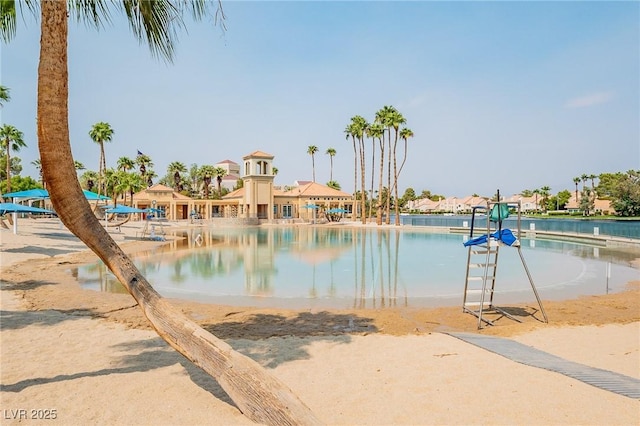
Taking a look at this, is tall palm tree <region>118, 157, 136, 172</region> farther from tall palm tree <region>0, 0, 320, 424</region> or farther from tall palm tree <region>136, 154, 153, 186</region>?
tall palm tree <region>0, 0, 320, 424</region>

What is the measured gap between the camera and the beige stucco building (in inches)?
2062

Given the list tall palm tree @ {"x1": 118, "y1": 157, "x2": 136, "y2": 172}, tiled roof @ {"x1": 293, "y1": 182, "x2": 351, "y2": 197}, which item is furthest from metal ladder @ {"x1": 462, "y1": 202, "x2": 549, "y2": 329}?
tall palm tree @ {"x1": 118, "y1": 157, "x2": 136, "y2": 172}

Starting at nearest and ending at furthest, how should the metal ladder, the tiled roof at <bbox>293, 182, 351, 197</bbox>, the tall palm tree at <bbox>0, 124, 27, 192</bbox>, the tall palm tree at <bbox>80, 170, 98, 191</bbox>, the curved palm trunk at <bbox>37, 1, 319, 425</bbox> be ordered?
the curved palm trunk at <bbox>37, 1, 319, 425</bbox>
the metal ladder
the tall palm tree at <bbox>0, 124, 27, 192</bbox>
the tiled roof at <bbox>293, 182, 351, 197</bbox>
the tall palm tree at <bbox>80, 170, 98, 191</bbox>

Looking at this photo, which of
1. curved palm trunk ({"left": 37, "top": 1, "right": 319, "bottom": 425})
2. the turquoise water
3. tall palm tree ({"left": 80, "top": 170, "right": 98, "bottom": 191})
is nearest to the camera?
curved palm trunk ({"left": 37, "top": 1, "right": 319, "bottom": 425})

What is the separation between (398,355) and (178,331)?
3.34 m

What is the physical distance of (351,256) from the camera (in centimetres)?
2059

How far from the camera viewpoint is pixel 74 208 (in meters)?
3.65

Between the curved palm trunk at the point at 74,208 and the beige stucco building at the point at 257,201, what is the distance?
46.5 metres

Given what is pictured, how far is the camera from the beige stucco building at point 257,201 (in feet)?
172

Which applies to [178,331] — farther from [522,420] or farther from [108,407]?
[522,420]

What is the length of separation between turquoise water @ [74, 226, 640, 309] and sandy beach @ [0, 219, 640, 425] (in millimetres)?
1497

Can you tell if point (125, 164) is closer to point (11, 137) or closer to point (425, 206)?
point (11, 137)

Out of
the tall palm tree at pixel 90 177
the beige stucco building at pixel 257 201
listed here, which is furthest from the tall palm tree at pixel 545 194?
the tall palm tree at pixel 90 177

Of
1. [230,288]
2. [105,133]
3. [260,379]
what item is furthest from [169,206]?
[260,379]
